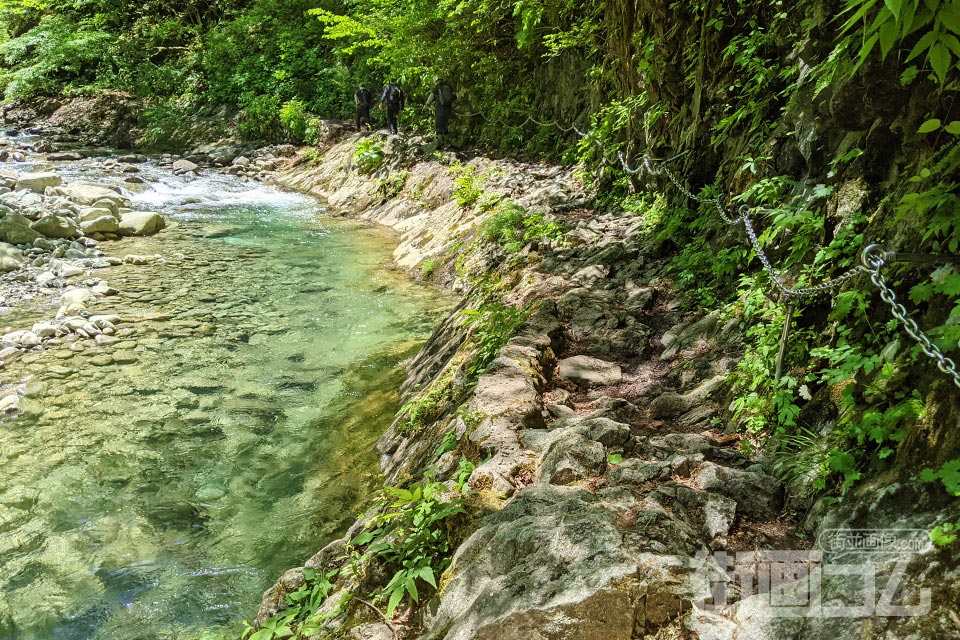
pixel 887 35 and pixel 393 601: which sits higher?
pixel 887 35

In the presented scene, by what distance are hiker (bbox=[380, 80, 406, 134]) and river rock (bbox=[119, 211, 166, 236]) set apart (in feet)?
24.1

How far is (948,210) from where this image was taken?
95.8 inches

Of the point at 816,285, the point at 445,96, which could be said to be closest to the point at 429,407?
the point at 816,285

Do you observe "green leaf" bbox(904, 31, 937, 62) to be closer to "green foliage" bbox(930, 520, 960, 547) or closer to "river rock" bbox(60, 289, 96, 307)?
"green foliage" bbox(930, 520, 960, 547)

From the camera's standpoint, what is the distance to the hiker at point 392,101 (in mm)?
17438

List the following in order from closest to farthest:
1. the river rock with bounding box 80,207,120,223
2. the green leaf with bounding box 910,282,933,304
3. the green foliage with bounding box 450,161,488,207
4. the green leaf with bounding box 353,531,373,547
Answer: the green leaf with bounding box 910,282,933,304
the green leaf with bounding box 353,531,373,547
the green foliage with bounding box 450,161,488,207
the river rock with bounding box 80,207,120,223

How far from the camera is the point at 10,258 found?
10.4 metres

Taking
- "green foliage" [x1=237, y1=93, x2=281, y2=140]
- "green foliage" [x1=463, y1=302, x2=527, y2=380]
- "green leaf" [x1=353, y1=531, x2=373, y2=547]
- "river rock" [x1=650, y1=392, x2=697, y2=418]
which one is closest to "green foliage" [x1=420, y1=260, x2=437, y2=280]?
"green foliage" [x1=463, y1=302, x2=527, y2=380]

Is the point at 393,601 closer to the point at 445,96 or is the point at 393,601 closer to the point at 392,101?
the point at 445,96

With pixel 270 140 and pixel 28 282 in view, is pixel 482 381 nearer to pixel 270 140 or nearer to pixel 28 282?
pixel 28 282

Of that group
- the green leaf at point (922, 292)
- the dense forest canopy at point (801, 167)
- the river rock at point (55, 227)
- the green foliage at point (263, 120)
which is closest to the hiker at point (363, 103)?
the green foliage at point (263, 120)

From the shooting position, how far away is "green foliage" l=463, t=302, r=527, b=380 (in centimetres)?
492

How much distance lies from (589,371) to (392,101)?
15.3 m

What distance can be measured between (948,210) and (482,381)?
2882 mm
